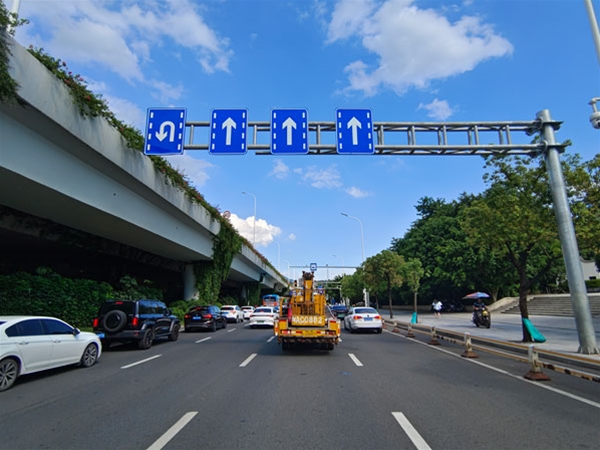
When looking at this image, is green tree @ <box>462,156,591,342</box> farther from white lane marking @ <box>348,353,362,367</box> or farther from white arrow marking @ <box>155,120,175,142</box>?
white arrow marking @ <box>155,120,175,142</box>

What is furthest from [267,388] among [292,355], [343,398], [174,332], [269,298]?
[269,298]

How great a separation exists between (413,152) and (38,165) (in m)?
11.9

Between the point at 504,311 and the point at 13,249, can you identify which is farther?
the point at 504,311

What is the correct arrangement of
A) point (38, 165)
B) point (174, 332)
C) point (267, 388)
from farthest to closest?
point (174, 332) < point (38, 165) < point (267, 388)

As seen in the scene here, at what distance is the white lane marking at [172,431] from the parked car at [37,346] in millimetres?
4486

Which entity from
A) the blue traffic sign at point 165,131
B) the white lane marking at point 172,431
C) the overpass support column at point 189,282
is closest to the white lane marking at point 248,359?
the white lane marking at point 172,431

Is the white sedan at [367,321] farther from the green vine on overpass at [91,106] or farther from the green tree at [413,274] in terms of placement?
the green tree at [413,274]

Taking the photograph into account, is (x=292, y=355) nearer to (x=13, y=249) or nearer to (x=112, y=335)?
(x=112, y=335)

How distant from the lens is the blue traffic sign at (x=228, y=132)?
12.5m

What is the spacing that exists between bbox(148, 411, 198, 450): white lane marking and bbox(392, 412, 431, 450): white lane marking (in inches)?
123

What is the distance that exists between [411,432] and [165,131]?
37.0 feet

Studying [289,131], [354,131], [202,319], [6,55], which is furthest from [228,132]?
[202,319]

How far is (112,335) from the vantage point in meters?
13.7

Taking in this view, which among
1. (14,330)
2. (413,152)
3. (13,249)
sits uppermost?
(413,152)
